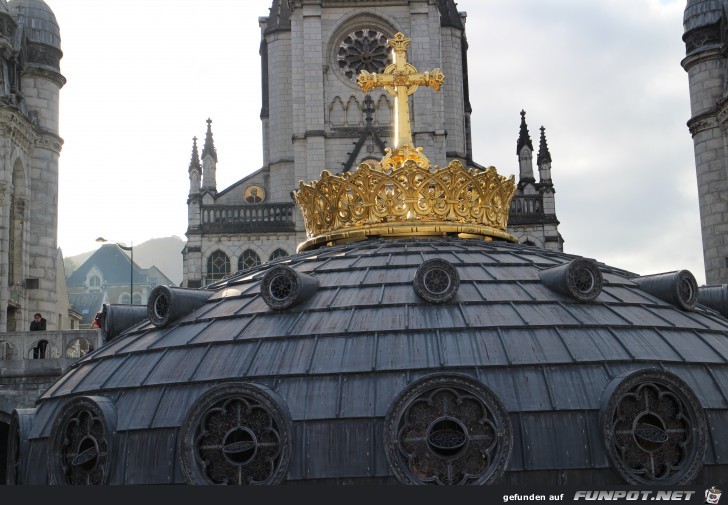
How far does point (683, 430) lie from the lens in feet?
37.9

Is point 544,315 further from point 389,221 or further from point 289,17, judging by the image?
point 289,17

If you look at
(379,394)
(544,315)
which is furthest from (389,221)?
(379,394)

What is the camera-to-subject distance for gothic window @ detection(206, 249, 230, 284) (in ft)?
237

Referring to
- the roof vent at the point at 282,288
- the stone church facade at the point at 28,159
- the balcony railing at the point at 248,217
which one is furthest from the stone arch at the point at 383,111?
the roof vent at the point at 282,288

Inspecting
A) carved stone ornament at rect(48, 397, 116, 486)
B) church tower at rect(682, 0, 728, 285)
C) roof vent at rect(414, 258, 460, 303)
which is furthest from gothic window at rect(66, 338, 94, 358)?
roof vent at rect(414, 258, 460, 303)

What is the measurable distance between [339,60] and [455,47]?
957 cm

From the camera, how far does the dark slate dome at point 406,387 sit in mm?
11234

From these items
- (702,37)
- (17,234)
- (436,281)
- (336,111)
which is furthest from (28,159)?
(436,281)

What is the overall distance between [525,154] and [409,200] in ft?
203

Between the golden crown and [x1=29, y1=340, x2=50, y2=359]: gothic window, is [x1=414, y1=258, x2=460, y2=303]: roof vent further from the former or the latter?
[x1=29, y1=340, x2=50, y2=359]: gothic window

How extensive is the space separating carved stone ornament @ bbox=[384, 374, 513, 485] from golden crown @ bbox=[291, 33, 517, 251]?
13.5 feet

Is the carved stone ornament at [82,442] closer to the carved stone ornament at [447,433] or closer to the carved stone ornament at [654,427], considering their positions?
the carved stone ornament at [447,433]

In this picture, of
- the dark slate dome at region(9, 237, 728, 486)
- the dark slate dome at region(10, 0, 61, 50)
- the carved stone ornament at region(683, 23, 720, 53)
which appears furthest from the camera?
the carved stone ornament at region(683, 23, 720, 53)

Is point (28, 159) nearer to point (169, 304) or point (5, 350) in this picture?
point (5, 350)
